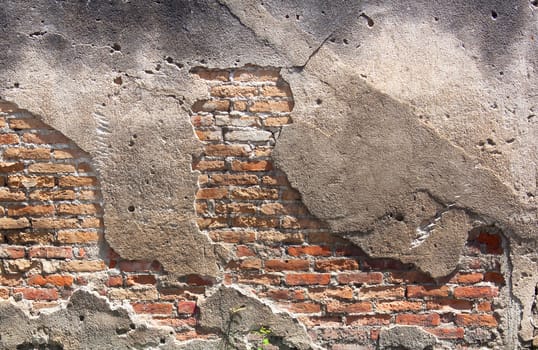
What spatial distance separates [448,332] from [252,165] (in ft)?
4.51

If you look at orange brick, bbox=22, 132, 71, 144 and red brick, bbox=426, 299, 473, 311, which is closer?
orange brick, bbox=22, 132, 71, 144

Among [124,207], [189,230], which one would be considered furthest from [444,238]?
[124,207]

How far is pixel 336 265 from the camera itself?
288 cm

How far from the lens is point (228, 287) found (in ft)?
9.35

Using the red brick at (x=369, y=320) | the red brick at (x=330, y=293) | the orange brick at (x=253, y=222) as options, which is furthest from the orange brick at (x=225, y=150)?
the red brick at (x=369, y=320)

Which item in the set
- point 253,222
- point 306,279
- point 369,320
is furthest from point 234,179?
point 369,320

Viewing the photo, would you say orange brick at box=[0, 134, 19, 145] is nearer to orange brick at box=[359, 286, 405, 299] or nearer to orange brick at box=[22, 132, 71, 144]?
orange brick at box=[22, 132, 71, 144]

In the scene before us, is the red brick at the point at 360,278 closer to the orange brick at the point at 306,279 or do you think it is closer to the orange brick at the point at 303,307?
the orange brick at the point at 306,279

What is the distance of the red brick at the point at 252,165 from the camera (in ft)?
9.29

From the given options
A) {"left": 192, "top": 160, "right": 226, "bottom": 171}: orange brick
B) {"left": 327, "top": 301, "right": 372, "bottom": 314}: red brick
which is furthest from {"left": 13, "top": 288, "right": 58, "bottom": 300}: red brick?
{"left": 327, "top": 301, "right": 372, "bottom": 314}: red brick

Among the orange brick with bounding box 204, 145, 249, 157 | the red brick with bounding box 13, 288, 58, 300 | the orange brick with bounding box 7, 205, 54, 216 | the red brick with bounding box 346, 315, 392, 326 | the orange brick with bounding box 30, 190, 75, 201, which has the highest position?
the orange brick with bounding box 204, 145, 249, 157

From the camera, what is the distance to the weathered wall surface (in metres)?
2.77

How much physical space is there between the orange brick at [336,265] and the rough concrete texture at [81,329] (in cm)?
85

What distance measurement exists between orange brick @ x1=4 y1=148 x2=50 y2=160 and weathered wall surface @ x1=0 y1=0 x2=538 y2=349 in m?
0.01
